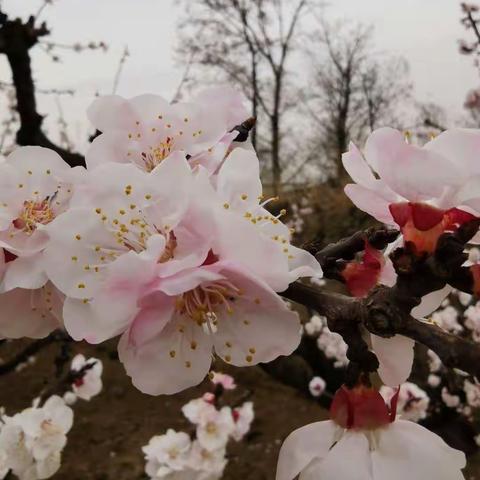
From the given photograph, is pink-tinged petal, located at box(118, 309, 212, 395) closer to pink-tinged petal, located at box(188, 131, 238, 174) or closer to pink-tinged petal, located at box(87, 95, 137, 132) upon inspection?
pink-tinged petal, located at box(188, 131, 238, 174)

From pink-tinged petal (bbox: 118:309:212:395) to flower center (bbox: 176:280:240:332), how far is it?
15 millimetres

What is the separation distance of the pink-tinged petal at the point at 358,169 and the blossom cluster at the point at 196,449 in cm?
190

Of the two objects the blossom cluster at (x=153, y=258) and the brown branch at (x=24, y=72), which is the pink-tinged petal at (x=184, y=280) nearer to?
the blossom cluster at (x=153, y=258)

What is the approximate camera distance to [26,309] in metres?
0.73

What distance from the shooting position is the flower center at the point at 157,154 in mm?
780

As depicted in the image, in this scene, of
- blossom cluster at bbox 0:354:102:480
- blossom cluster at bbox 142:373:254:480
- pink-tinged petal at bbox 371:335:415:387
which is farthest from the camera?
blossom cluster at bbox 142:373:254:480

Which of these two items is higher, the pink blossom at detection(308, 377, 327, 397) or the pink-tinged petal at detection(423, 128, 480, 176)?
the pink-tinged petal at detection(423, 128, 480, 176)

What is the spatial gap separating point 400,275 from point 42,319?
407mm

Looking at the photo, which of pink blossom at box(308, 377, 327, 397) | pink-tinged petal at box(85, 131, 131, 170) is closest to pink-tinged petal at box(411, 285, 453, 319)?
pink-tinged petal at box(85, 131, 131, 170)

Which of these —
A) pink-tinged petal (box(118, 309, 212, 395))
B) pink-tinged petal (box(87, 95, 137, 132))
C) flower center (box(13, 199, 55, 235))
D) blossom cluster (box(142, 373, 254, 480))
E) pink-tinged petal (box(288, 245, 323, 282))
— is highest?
pink-tinged petal (box(87, 95, 137, 132))

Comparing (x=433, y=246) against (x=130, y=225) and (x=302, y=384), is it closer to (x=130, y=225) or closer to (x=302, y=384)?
(x=130, y=225)

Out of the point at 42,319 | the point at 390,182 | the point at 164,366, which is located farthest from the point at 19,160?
the point at 390,182

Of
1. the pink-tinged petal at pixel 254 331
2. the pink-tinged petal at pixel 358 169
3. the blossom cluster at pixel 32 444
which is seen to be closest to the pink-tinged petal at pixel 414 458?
the pink-tinged petal at pixel 254 331

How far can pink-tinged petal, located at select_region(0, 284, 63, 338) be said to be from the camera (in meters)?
0.71
